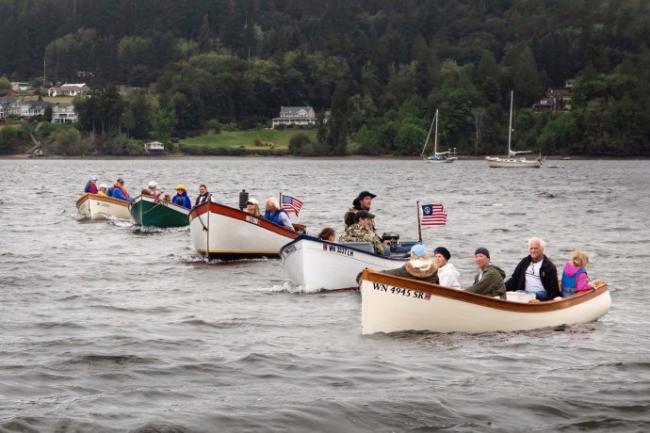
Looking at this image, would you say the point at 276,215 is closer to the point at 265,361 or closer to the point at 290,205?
the point at 290,205

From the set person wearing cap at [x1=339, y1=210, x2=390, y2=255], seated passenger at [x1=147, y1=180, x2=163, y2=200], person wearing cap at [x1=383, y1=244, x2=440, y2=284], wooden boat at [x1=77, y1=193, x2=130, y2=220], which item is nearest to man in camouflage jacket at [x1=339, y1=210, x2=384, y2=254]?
person wearing cap at [x1=339, y1=210, x2=390, y2=255]

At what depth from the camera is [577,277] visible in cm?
2186

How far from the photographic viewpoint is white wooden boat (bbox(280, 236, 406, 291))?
2583cm

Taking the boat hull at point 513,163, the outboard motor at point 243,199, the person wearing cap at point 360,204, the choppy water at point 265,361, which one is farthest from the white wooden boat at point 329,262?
the boat hull at point 513,163

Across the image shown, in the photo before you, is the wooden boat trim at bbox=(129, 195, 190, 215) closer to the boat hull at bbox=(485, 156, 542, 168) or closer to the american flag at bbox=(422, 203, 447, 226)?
the american flag at bbox=(422, 203, 447, 226)

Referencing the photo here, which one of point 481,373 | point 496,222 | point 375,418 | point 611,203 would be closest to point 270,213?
point 481,373

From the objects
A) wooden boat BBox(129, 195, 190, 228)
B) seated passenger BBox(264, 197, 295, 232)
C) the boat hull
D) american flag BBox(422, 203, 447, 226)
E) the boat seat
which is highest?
american flag BBox(422, 203, 447, 226)

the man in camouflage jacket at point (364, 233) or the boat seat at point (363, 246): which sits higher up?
the man in camouflage jacket at point (364, 233)

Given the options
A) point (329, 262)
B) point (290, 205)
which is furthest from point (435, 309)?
point (290, 205)

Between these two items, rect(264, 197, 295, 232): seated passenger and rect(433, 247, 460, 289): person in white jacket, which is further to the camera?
rect(264, 197, 295, 232): seated passenger

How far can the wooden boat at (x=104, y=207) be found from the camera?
52.3m

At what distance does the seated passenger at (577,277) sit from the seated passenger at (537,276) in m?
0.50

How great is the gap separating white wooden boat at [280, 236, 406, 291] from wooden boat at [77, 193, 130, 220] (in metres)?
26.9

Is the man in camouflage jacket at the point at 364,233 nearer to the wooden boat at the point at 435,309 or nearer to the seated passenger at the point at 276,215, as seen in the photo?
the wooden boat at the point at 435,309
